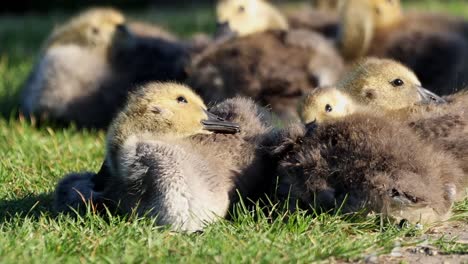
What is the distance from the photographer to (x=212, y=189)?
4906 millimetres

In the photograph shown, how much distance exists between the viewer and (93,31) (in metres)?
8.85

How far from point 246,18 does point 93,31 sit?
145 centimetres

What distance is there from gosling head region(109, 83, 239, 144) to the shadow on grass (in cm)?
60

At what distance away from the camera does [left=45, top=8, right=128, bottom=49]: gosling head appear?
8.79 meters

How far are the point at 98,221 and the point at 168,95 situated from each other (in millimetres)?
843

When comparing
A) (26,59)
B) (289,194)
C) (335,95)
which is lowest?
(26,59)

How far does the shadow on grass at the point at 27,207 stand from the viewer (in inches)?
203

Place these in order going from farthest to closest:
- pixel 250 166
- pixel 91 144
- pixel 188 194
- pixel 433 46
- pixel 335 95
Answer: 1. pixel 433 46
2. pixel 91 144
3. pixel 335 95
4. pixel 250 166
5. pixel 188 194

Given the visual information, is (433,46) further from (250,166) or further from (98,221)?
(98,221)

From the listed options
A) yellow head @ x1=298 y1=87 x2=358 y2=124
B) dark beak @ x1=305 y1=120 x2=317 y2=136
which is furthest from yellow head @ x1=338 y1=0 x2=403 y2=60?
dark beak @ x1=305 y1=120 x2=317 y2=136

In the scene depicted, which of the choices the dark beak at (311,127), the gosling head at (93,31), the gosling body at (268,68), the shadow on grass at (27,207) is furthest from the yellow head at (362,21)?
the shadow on grass at (27,207)

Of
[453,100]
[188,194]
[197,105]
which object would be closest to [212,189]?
[188,194]

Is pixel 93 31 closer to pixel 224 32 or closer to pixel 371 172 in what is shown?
pixel 224 32

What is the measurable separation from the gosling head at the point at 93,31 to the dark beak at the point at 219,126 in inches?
146
